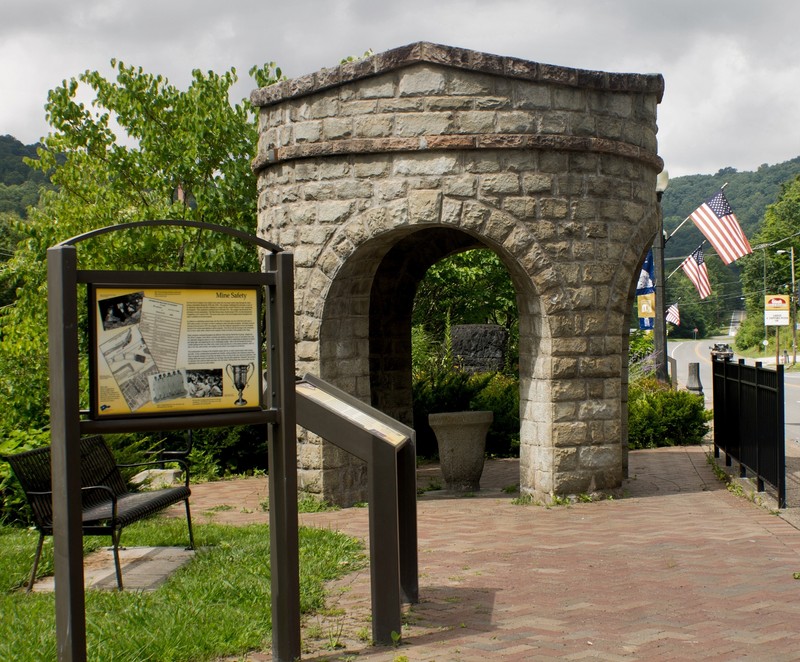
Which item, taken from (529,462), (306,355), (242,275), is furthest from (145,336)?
(529,462)

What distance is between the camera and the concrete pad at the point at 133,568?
6.55m

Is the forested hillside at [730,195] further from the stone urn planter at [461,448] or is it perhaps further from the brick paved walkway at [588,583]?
the brick paved walkway at [588,583]

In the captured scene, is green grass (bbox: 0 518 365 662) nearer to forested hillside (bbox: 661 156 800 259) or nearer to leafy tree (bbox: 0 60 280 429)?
leafy tree (bbox: 0 60 280 429)

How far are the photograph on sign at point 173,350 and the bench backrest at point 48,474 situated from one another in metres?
2.33

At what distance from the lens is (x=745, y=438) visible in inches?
430

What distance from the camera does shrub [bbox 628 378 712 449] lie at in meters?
15.6

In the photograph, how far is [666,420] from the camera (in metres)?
15.6

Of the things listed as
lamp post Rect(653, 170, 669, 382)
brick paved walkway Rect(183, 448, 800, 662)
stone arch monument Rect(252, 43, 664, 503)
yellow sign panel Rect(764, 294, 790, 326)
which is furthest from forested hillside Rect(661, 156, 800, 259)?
brick paved walkway Rect(183, 448, 800, 662)

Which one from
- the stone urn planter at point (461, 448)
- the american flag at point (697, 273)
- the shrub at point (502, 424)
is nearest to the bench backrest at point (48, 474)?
the stone urn planter at point (461, 448)

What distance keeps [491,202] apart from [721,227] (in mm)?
13419

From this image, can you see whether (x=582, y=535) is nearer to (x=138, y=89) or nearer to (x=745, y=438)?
(x=745, y=438)

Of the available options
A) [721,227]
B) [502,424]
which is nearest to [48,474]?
[502,424]

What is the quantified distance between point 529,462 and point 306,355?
2.46m

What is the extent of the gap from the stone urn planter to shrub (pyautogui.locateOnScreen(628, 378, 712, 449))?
15.6 feet
